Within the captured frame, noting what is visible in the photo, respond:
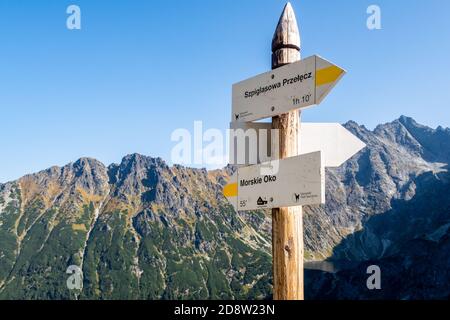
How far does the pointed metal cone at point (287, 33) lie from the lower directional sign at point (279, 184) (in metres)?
2.22

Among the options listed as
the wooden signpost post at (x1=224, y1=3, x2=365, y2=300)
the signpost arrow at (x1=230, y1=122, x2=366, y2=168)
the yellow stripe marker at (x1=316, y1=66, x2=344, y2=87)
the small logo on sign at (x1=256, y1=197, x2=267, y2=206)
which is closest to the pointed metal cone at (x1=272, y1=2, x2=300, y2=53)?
the wooden signpost post at (x1=224, y1=3, x2=365, y2=300)

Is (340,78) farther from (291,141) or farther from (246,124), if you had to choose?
(246,124)

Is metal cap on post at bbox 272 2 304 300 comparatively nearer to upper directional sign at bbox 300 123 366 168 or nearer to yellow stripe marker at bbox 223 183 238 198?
upper directional sign at bbox 300 123 366 168

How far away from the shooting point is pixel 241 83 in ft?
33.5

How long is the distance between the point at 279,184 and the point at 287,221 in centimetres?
65

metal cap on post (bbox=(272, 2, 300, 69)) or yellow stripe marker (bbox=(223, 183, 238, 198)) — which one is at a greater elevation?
metal cap on post (bbox=(272, 2, 300, 69))

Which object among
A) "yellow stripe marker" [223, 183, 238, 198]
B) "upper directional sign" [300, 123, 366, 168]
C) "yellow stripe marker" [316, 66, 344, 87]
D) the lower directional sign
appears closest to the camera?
the lower directional sign

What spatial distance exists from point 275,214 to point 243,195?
2.85ft

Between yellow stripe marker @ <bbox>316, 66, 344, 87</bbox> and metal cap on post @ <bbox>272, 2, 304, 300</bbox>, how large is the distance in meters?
0.78

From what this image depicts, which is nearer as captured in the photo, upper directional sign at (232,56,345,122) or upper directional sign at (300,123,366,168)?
upper directional sign at (232,56,345,122)

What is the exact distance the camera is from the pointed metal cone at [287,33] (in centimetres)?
948

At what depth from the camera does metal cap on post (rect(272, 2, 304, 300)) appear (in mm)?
8699

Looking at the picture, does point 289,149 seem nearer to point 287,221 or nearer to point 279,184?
point 279,184
